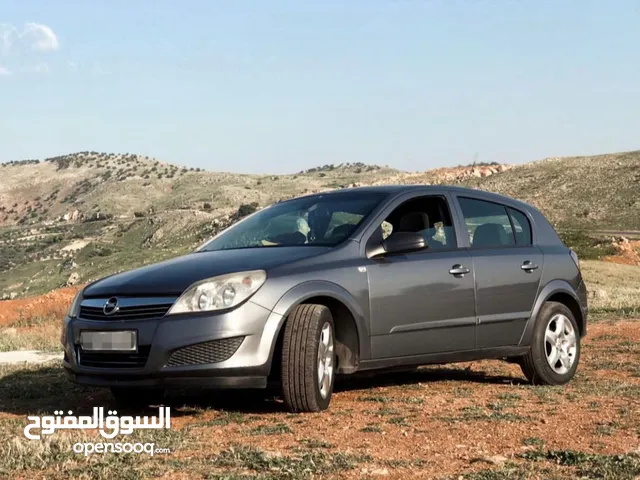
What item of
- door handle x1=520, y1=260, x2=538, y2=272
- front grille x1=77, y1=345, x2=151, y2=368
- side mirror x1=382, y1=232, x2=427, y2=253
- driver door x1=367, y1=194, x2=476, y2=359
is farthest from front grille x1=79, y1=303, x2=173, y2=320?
door handle x1=520, y1=260, x2=538, y2=272

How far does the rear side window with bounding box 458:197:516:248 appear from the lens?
823 centimetres

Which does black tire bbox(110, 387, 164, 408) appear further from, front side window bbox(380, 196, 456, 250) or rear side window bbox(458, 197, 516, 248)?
rear side window bbox(458, 197, 516, 248)

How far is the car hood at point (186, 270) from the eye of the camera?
6.49 meters

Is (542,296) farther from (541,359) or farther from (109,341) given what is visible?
(109,341)

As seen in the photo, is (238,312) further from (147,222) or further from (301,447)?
(147,222)

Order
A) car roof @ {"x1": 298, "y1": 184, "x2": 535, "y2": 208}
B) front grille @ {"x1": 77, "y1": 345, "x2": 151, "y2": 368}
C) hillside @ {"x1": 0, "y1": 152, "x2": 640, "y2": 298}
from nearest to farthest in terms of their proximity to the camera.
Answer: front grille @ {"x1": 77, "y1": 345, "x2": 151, "y2": 368}
car roof @ {"x1": 298, "y1": 184, "x2": 535, "y2": 208}
hillside @ {"x1": 0, "y1": 152, "x2": 640, "y2": 298}

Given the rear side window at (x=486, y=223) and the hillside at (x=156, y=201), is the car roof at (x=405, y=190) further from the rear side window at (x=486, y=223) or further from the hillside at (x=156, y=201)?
the hillside at (x=156, y=201)

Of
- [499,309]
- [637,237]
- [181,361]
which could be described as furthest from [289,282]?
[637,237]

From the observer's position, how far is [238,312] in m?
6.34

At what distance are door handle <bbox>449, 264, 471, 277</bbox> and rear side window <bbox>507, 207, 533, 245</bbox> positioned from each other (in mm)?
1058

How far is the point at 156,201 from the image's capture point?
4769 inches

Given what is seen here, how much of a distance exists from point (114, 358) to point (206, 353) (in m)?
0.71

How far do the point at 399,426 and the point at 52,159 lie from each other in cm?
17158

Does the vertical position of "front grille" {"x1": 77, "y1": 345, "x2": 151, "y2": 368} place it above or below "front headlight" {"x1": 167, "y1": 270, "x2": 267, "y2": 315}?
below
